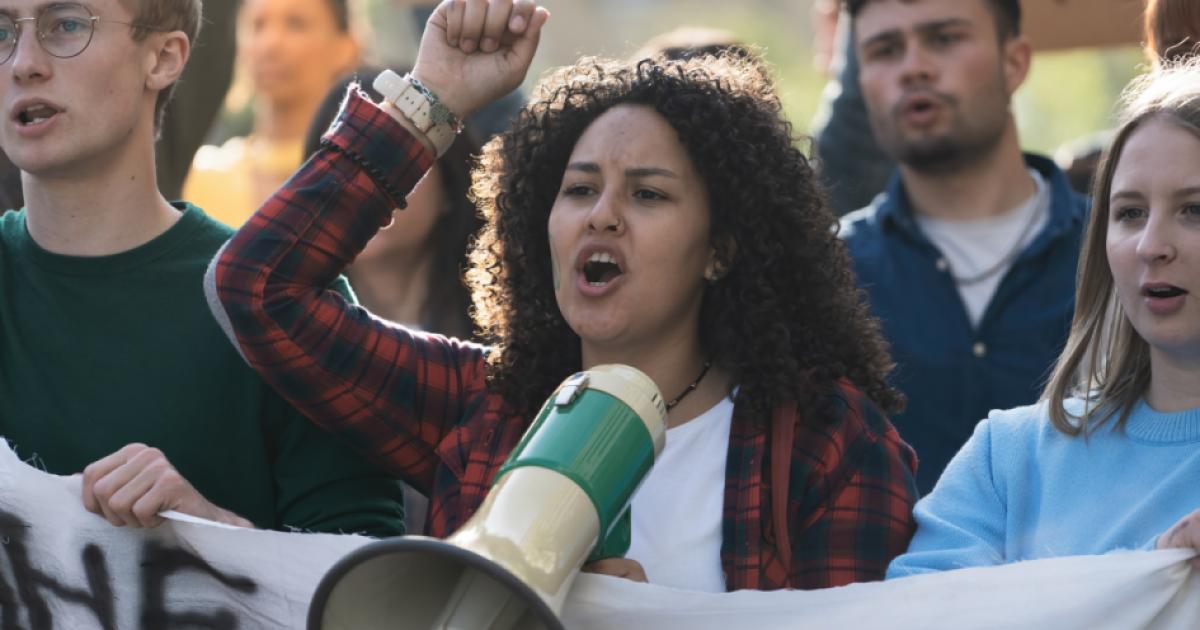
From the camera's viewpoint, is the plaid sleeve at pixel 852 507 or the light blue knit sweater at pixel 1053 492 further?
the plaid sleeve at pixel 852 507

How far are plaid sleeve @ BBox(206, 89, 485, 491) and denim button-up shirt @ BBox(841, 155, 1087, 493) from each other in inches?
53.1

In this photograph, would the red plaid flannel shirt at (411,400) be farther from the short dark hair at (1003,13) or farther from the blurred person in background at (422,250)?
the short dark hair at (1003,13)

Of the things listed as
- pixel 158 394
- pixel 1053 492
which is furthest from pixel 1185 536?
pixel 158 394

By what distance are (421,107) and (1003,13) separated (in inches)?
81.6

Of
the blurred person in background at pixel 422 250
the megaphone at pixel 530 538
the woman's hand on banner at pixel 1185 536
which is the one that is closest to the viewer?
the megaphone at pixel 530 538

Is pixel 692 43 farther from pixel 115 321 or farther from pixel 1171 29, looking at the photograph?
pixel 115 321

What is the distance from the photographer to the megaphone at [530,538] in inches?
89.1

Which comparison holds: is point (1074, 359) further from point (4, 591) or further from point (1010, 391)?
point (4, 591)

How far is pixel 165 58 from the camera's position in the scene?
326 cm

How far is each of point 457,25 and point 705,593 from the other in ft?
3.69

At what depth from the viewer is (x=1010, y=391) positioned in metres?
4.08

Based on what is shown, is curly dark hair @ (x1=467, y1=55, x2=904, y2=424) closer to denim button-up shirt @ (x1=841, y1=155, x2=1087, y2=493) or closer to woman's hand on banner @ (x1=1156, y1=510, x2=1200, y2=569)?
woman's hand on banner @ (x1=1156, y1=510, x2=1200, y2=569)

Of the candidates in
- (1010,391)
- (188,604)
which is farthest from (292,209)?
(1010,391)

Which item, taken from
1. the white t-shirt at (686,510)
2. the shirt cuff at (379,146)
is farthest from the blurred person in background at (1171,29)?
the shirt cuff at (379,146)
